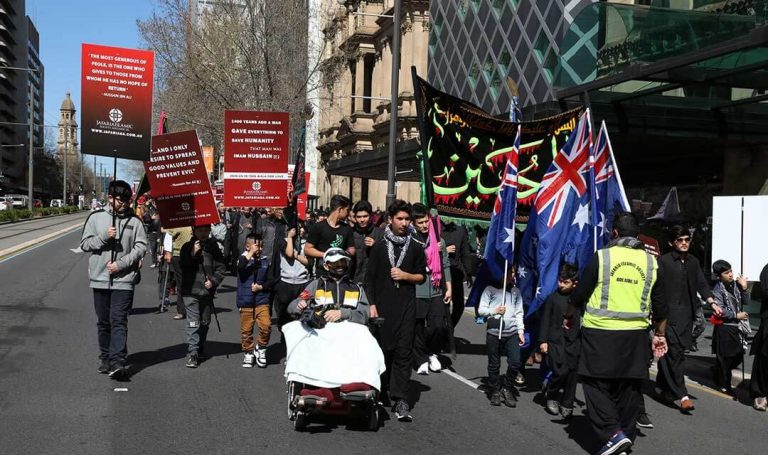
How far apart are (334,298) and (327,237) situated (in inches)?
76.8

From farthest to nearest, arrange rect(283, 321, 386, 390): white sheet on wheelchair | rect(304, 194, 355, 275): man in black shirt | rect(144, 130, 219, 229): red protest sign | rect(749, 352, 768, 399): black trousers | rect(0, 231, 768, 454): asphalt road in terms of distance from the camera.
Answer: rect(144, 130, 219, 229): red protest sign → rect(304, 194, 355, 275): man in black shirt → rect(749, 352, 768, 399): black trousers → rect(283, 321, 386, 390): white sheet on wheelchair → rect(0, 231, 768, 454): asphalt road

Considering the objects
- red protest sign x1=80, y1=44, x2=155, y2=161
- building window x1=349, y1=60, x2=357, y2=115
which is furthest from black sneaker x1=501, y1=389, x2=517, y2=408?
building window x1=349, y1=60, x2=357, y2=115

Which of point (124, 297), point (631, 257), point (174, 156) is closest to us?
point (631, 257)

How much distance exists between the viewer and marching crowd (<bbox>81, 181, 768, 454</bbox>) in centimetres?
613

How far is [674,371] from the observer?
820 cm

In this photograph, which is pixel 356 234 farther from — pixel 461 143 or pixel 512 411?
pixel 512 411

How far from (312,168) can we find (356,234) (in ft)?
171

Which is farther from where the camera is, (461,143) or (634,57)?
(634,57)

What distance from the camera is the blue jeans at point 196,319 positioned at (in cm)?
934

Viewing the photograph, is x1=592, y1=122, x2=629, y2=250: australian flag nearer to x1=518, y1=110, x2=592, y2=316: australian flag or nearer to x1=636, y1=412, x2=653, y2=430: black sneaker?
x1=518, y1=110, x2=592, y2=316: australian flag

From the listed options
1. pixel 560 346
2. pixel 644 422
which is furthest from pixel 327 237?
pixel 644 422

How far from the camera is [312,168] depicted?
206 ft

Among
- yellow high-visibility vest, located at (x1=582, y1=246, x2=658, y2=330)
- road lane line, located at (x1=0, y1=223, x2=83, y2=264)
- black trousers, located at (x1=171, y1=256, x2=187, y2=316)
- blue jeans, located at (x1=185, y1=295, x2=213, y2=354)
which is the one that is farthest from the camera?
road lane line, located at (x1=0, y1=223, x2=83, y2=264)

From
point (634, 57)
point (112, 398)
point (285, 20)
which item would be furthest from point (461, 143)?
point (285, 20)
